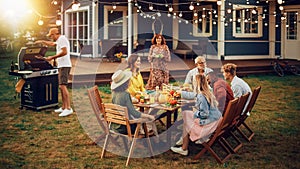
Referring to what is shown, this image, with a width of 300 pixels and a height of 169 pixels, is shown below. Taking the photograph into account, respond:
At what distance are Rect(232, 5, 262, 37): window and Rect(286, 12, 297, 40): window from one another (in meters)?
1.33

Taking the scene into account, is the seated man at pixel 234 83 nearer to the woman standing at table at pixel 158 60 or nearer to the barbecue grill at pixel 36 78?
the woman standing at table at pixel 158 60

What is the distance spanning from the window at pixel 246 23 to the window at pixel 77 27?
6.06 metres

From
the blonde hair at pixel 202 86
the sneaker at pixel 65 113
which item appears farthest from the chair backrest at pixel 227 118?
the sneaker at pixel 65 113

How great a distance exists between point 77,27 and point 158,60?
948cm

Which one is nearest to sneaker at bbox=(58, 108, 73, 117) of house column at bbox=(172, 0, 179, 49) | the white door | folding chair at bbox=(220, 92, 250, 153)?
folding chair at bbox=(220, 92, 250, 153)

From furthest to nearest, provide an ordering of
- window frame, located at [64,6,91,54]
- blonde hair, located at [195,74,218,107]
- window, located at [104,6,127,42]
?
window frame, located at [64,6,91,54], window, located at [104,6,127,42], blonde hair, located at [195,74,218,107]

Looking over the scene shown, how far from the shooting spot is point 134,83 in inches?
245

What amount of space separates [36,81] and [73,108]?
0.98m

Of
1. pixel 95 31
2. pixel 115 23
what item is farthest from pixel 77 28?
pixel 115 23

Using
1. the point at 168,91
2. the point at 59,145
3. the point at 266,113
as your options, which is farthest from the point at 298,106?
the point at 59,145

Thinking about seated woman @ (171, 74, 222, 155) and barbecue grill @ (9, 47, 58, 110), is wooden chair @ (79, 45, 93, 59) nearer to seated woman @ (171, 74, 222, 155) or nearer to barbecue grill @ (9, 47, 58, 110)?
barbecue grill @ (9, 47, 58, 110)

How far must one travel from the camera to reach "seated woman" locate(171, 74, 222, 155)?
4898 millimetres

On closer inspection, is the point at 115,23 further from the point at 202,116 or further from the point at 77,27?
the point at 202,116

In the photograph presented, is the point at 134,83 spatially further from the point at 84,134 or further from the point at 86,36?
the point at 86,36
